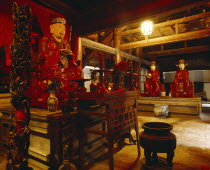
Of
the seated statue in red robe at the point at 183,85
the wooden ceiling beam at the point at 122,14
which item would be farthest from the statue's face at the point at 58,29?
the seated statue in red robe at the point at 183,85

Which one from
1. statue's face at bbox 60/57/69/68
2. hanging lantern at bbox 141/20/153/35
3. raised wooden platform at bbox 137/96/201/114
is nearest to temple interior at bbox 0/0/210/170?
statue's face at bbox 60/57/69/68

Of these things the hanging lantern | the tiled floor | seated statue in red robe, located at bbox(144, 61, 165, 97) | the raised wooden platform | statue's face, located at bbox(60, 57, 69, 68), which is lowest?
the tiled floor

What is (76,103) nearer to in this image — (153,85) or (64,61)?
(64,61)

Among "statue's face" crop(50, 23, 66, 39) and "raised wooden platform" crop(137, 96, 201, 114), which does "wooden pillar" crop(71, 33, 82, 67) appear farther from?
"raised wooden platform" crop(137, 96, 201, 114)

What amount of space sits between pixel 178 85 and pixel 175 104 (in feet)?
3.43

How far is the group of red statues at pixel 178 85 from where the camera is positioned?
24.8 feet

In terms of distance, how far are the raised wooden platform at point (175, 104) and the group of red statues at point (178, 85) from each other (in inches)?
16.2

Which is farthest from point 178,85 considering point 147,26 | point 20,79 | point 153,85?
point 20,79

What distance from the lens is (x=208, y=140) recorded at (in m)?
4.30

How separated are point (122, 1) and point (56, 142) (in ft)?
11.6

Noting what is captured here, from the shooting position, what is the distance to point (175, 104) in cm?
759

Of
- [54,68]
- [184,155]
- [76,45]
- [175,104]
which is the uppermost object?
[76,45]

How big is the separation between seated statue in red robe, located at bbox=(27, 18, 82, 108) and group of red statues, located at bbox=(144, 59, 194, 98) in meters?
6.09

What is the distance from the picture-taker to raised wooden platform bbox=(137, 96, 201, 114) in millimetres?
7137
